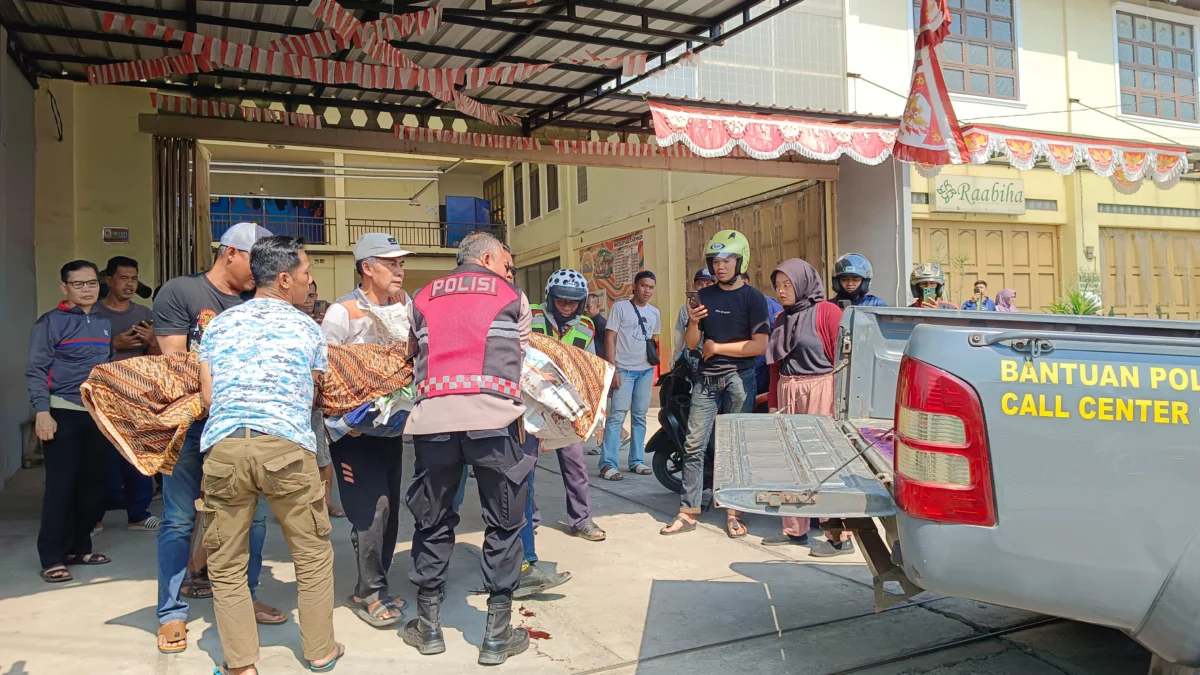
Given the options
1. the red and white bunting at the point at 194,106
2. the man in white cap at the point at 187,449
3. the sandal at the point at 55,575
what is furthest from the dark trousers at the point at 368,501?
the red and white bunting at the point at 194,106

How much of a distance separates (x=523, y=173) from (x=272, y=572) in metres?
19.6

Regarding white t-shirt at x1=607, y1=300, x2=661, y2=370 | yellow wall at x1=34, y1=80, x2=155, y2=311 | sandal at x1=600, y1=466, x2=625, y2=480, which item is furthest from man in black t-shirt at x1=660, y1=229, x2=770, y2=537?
yellow wall at x1=34, y1=80, x2=155, y2=311

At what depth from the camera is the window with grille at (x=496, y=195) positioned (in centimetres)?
2548

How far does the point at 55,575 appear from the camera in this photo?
4.39m

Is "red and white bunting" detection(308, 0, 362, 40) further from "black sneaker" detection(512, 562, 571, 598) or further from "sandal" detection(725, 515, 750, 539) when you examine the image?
"sandal" detection(725, 515, 750, 539)

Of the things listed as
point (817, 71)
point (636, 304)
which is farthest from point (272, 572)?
point (817, 71)

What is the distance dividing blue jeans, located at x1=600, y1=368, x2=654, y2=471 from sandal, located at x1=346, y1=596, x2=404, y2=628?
369 cm

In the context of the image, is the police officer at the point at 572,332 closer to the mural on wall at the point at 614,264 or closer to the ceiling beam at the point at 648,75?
the ceiling beam at the point at 648,75

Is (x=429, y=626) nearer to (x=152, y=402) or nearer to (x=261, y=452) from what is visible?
(x=261, y=452)

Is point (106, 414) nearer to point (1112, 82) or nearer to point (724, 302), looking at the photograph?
point (724, 302)

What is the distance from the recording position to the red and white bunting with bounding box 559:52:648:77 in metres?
7.34

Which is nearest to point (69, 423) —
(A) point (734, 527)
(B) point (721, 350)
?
(B) point (721, 350)

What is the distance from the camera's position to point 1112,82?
14.6 meters

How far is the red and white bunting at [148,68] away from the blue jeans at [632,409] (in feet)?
14.1
